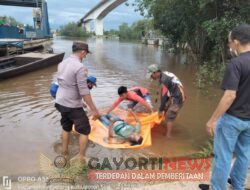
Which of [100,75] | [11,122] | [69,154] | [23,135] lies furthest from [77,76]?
[100,75]

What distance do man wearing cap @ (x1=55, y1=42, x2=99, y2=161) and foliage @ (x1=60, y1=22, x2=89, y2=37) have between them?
85534 millimetres

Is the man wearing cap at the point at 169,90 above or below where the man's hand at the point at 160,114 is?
above

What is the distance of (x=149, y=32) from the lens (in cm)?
7188

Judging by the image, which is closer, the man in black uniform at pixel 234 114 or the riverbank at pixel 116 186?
the man in black uniform at pixel 234 114

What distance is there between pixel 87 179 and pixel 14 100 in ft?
21.1

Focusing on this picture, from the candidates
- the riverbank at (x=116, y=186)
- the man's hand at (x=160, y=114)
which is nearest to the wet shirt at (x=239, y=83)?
the riverbank at (x=116, y=186)

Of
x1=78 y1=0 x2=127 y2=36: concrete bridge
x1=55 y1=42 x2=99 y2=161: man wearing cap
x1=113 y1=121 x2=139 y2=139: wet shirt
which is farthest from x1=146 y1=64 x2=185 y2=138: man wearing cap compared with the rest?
x1=78 y1=0 x2=127 y2=36: concrete bridge

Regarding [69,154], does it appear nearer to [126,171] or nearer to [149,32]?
[126,171]

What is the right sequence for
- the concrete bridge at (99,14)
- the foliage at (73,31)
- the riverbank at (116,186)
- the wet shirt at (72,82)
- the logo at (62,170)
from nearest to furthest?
the riverbank at (116,186) < the logo at (62,170) < the wet shirt at (72,82) < the concrete bridge at (99,14) < the foliage at (73,31)

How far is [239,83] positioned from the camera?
316cm

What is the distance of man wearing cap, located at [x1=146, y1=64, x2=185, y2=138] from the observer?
6188 mm

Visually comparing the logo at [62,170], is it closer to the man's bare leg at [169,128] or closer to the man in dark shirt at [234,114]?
the man in dark shirt at [234,114]

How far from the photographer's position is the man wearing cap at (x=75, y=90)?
14.7ft

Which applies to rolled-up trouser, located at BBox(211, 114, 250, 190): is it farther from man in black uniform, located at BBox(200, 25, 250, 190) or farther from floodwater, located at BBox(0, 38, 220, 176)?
floodwater, located at BBox(0, 38, 220, 176)
